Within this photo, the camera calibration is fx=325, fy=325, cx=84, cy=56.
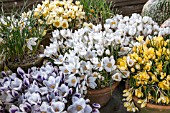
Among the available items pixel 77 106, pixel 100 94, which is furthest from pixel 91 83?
pixel 77 106

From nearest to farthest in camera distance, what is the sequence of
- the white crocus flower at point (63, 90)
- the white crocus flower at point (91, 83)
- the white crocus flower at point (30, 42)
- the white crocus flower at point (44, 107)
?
the white crocus flower at point (44, 107), the white crocus flower at point (63, 90), the white crocus flower at point (91, 83), the white crocus flower at point (30, 42)

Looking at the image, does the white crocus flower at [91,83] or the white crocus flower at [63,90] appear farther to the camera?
the white crocus flower at [91,83]

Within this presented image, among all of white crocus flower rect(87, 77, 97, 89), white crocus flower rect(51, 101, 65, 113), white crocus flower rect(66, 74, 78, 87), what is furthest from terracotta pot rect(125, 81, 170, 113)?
white crocus flower rect(51, 101, 65, 113)

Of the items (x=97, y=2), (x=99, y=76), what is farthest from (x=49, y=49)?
(x=97, y=2)

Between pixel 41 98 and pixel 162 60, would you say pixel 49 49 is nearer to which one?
pixel 41 98

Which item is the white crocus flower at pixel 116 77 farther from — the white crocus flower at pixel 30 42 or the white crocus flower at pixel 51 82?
the white crocus flower at pixel 30 42

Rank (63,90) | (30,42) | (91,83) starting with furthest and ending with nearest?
(30,42) → (91,83) → (63,90)

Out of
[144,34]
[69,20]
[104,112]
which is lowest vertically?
[104,112]

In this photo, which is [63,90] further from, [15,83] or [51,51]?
[51,51]

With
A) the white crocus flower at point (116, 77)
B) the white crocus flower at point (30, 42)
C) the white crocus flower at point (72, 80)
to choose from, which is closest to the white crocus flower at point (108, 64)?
the white crocus flower at point (116, 77)

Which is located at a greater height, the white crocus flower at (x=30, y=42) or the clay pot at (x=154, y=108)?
the white crocus flower at (x=30, y=42)

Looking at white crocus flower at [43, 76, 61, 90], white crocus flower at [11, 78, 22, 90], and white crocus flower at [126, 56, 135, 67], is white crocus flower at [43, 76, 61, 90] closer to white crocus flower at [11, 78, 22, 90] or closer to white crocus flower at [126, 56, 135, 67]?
white crocus flower at [11, 78, 22, 90]
